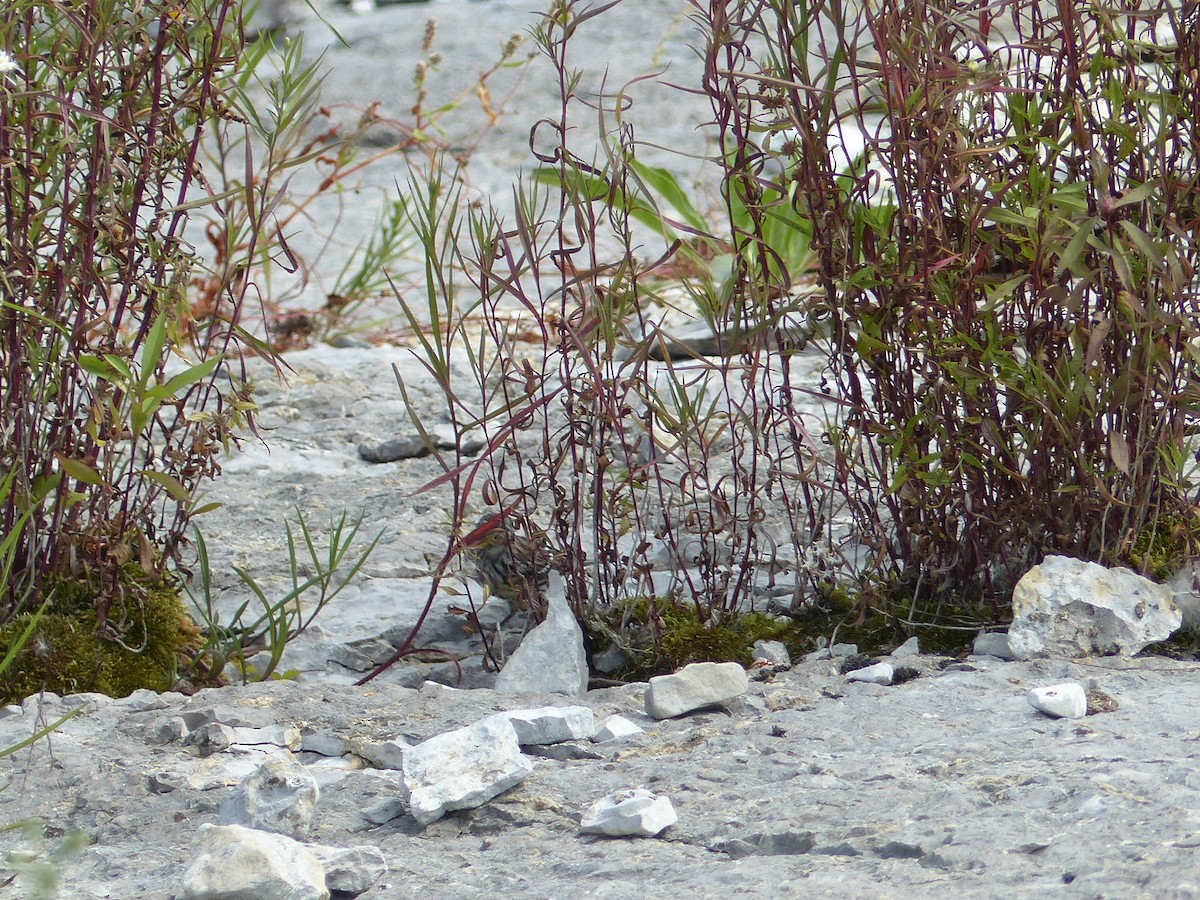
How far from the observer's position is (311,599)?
7.45 feet

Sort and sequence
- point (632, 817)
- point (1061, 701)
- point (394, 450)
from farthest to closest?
point (394, 450) → point (1061, 701) → point (632, 817)

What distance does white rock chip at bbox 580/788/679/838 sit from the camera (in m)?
1.28

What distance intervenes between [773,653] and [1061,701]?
1.44 ft

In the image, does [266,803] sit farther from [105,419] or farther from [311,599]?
[311,599]

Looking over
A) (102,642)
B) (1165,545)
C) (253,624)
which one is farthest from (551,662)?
(1165,545)

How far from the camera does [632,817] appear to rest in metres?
1.28

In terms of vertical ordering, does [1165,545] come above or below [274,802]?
above

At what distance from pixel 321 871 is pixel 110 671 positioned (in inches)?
33.9

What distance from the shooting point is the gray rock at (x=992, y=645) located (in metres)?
1.74

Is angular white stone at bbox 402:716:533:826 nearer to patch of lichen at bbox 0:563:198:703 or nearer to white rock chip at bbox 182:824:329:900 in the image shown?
white rock chip at bbox 182:824:329:900

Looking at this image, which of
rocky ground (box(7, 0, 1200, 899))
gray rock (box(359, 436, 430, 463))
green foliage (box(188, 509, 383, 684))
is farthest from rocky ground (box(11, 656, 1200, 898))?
gray rock (box(359, 436, 430, 463))

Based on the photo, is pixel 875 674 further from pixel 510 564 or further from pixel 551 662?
pixel 510 564

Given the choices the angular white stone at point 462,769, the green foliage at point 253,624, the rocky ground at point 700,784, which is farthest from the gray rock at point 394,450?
the angular white stone at point 462,769

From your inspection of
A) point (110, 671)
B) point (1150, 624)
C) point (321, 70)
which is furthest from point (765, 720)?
point (321, 70)
